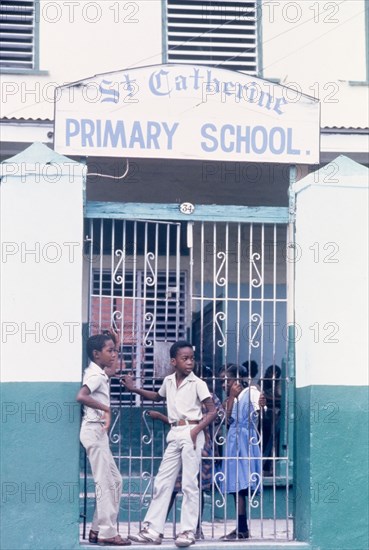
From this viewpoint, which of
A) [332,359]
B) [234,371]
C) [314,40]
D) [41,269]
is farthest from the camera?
[314,40]

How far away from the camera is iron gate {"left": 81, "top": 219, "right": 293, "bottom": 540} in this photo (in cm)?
835

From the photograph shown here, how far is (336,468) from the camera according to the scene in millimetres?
8180

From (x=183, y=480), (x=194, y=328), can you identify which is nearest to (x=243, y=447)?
(x=183, y=480)

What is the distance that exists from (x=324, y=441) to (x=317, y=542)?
0.71 meters

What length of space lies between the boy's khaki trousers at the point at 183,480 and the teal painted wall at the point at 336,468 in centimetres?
81

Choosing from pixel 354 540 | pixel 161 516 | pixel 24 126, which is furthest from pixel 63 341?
pixel 24 126

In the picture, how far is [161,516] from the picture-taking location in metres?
8.06

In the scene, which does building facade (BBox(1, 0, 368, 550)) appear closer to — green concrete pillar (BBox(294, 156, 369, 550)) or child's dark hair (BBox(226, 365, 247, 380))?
green concrete pillar (BBox(294, 156, 369, 550))

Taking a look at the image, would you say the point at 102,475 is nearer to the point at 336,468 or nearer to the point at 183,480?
the point at 183,480

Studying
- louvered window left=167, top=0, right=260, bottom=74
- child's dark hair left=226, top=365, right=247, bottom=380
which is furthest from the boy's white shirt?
louvered window left=167, top=0, right=260, bottom=74

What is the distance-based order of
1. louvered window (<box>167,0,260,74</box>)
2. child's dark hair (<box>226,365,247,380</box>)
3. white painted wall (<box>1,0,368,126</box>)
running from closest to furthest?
child's dark hair (<box>226,365,247,380</box>) → white painted wall (<box>1,0,368,126</box>) → louvered window (<box>167,0,260,74</box>)

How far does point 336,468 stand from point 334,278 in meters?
1.37

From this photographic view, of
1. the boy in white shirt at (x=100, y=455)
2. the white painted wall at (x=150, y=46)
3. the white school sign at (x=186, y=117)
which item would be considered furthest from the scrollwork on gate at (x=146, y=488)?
the white painted wall at (x=150, y=46)

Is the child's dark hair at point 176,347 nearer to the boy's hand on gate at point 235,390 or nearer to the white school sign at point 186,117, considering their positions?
the boy's hand on gate at point 235,390
